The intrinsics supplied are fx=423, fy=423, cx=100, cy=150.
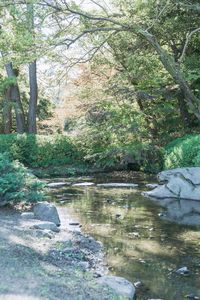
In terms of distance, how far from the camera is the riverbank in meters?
4.11

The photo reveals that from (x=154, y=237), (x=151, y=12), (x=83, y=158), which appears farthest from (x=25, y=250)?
(x=83, y=158)

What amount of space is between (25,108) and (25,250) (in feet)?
63.3

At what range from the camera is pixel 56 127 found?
981 inches

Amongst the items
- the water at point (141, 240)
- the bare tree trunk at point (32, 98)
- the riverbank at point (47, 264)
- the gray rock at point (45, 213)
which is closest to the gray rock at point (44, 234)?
the riverbank at point (47, 264)

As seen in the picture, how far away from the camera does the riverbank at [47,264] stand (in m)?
4.11

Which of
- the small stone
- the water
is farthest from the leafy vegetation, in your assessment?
the small stone

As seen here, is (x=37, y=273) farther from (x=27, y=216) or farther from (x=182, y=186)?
(x=182, y=186)

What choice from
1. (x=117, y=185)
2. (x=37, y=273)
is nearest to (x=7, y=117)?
(x=117, y=185)

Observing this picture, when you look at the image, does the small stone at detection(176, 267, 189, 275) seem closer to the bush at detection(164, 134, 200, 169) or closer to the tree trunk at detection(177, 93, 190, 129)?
the bush at detection(164, 134, 200, 169)

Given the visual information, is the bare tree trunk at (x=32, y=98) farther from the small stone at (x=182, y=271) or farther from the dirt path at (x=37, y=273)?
the small stone at (x=182, y=271)

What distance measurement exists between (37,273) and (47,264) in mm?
507

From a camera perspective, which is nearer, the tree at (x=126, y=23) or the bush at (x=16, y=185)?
the bush at (x=16, y=185)

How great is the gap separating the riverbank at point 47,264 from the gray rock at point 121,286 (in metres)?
0.10

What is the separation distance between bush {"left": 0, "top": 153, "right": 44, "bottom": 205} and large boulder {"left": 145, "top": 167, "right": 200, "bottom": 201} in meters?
4.11
